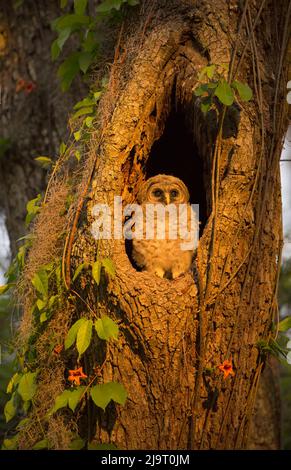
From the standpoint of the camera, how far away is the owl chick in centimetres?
353

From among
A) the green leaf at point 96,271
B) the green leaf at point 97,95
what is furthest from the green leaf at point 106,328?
the green leaf at point 97,95

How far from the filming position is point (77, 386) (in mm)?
2713

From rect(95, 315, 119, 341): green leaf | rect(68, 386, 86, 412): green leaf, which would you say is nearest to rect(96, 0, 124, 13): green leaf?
rect(95, 315, 119, 341): green leaf

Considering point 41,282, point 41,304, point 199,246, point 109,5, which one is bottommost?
point 41,304

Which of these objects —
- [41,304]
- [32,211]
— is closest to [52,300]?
[41,304]

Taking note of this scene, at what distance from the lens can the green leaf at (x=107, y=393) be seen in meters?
2.55

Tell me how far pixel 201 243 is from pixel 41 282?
755mm

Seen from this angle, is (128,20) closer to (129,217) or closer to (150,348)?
(129,217)

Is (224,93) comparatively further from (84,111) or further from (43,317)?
(43,317)

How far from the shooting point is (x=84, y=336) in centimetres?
258

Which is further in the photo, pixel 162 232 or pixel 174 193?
pixel 174 193

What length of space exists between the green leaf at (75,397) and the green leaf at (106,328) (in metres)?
0.29

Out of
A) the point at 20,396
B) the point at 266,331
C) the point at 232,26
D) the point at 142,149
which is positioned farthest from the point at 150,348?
the point at 232,26

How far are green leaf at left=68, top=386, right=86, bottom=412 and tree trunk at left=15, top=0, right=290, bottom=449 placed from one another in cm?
11
